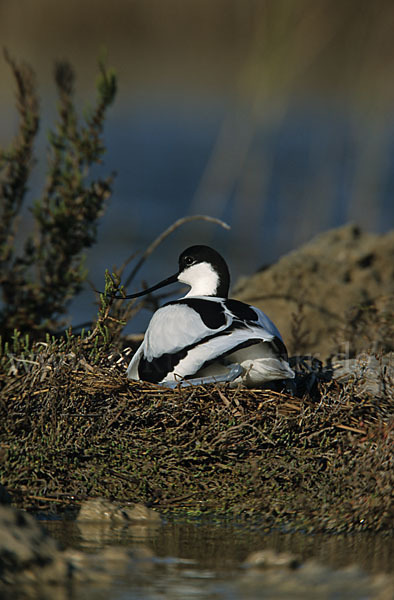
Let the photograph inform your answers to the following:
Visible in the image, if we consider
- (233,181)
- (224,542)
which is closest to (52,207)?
(233,181)

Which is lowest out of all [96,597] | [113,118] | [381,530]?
[96,597]

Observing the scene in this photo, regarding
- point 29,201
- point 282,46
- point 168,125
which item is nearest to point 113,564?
point 282,46

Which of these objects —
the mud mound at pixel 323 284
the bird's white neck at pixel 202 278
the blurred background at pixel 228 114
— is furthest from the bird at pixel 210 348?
the mud mound at pixel 323 284

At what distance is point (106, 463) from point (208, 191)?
2.88m

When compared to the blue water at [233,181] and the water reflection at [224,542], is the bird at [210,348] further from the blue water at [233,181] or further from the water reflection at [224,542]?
the blue water at [233,181]

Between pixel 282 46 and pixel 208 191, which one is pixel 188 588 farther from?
pixel 208 191

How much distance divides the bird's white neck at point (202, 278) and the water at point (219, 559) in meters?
1.65

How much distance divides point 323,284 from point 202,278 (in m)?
1.99

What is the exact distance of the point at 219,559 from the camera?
2904 mm

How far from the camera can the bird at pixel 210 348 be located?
3801 millimetres

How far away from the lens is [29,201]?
1112 centimetres

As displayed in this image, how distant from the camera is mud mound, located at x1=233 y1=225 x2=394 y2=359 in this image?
6344 mm

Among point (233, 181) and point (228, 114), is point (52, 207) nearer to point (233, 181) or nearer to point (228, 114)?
point (233, 181)

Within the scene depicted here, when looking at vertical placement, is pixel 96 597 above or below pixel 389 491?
below
